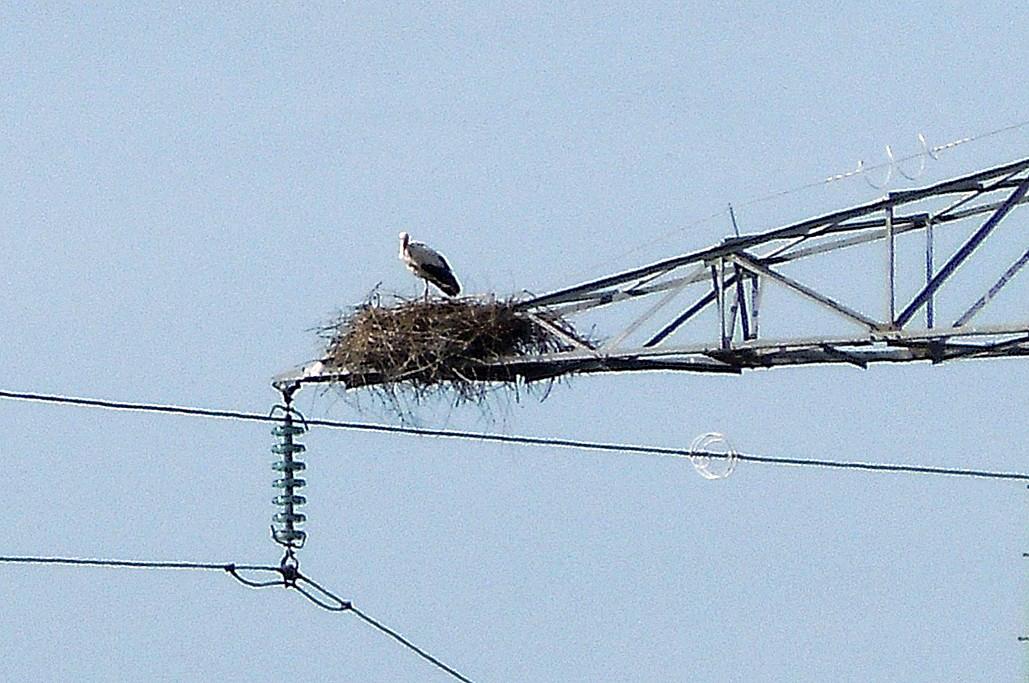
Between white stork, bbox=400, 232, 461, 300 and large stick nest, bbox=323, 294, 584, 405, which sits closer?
large stick nest, bbox=323, 294, 584, 405

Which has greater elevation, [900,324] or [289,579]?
[900,324]

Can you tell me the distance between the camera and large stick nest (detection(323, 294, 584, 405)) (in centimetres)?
1664

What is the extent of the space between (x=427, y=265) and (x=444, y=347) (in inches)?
184

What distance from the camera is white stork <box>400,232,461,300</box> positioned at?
69.4ft

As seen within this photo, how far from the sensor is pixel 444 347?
17031mm

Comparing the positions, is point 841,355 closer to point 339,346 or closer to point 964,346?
point 964,346

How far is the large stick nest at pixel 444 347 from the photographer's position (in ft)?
54.6

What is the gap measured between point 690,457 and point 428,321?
2.22 m

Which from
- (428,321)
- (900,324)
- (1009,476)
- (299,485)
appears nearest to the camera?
(900,324)

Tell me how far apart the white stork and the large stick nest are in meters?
3.39

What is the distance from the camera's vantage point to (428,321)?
1762 centimetres

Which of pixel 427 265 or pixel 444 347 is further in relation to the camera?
pixel 427 265

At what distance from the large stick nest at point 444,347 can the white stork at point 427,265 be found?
3.39m

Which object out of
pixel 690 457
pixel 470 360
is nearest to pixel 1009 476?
→ pixel 690 457
